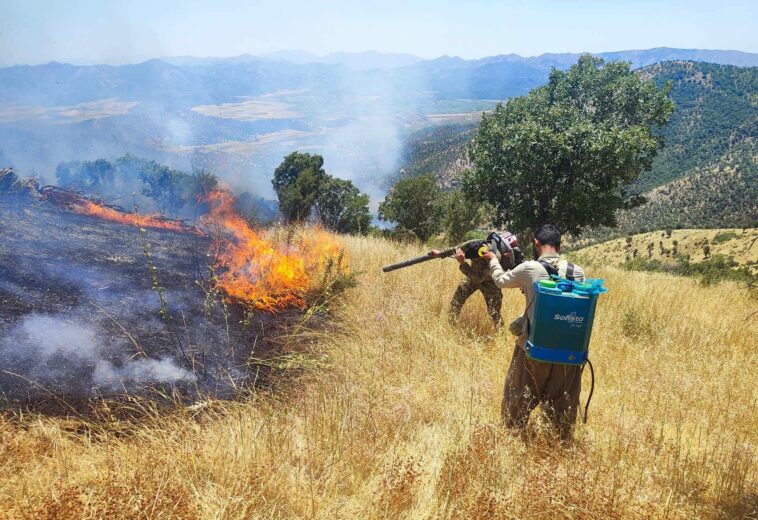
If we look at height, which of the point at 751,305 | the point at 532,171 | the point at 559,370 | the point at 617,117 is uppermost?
the point at 617,117

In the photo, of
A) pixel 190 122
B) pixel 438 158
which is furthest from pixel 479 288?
pixel 438 158

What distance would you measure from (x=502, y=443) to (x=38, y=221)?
923 centimetres

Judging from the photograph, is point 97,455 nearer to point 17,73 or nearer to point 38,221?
point 38,221

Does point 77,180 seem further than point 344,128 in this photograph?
No

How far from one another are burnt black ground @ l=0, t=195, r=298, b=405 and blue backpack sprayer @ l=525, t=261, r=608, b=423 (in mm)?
2339

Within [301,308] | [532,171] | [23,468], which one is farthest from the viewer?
[532,171]

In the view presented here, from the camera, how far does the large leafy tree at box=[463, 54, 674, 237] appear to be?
10.8 metres

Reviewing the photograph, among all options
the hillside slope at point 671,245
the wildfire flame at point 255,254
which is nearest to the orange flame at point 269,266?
the wildfire flame at point 255,254

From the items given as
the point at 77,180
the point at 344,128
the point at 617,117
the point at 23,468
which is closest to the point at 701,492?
the point at 23,468

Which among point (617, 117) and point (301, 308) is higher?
point (617, 117)

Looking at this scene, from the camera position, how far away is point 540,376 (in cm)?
310

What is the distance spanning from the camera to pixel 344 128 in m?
164

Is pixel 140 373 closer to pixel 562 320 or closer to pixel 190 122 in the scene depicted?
pixel 562 320

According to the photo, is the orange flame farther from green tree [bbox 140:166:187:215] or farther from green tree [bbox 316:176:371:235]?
green tree [bbox 316:176:371:235]
